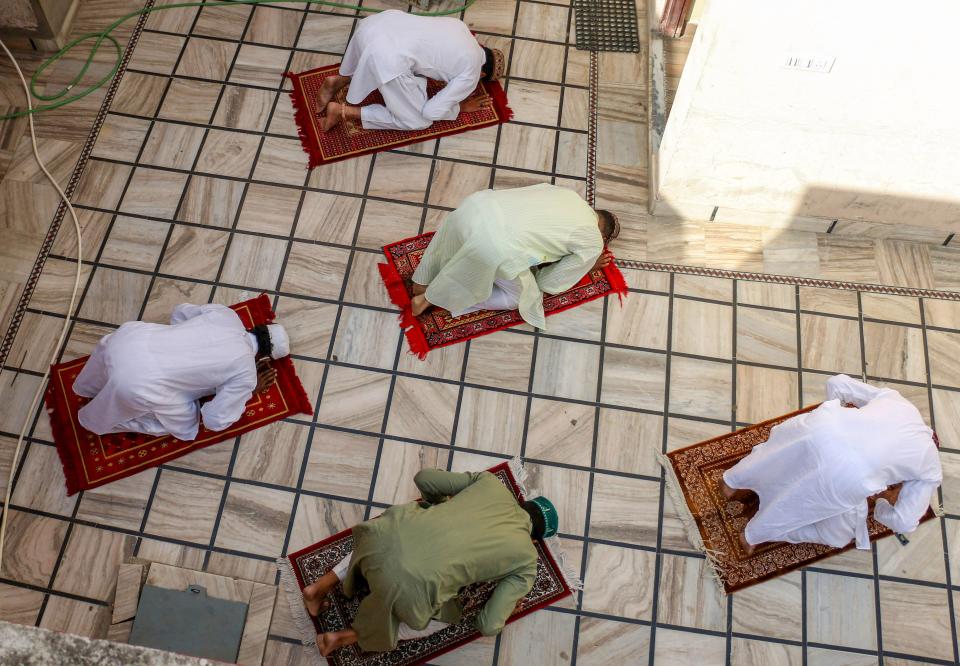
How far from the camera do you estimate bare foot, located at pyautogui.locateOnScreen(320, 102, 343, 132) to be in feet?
11.4

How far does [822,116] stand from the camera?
2.83 m

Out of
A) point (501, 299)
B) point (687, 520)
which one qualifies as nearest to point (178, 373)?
point (501, 299)

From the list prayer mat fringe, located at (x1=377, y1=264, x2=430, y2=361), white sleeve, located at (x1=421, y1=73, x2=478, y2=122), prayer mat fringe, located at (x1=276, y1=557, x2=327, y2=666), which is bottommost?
prayer mat fringe, located at (x1=276, y1=557, x2=327, y2=666)

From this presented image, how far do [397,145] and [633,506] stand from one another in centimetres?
180

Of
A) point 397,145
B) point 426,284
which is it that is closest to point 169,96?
point 397,145

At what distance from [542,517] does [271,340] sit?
114 cm

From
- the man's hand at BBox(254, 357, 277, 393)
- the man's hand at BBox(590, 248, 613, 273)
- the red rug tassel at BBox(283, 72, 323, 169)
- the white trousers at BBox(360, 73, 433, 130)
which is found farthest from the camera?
the red rug tassel at BBox(283, 72, 323, 169)

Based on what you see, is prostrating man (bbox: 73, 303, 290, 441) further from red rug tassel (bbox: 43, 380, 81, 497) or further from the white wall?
the white wall

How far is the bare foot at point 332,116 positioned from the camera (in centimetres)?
348

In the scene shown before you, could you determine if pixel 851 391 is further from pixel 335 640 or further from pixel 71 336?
pixel 71 336

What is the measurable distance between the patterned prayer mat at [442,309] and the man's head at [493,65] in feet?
2.64

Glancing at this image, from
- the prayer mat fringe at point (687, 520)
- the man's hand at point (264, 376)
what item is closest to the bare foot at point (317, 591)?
the man's hand at point (264, 376)

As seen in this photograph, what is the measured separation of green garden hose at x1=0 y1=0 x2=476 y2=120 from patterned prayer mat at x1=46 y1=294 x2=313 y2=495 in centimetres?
131

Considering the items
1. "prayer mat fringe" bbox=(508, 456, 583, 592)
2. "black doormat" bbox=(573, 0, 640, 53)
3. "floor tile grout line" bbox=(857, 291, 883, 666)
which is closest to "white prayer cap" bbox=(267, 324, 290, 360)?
"prayer mat fringe" bbox=(508, 456, 583, 592)
